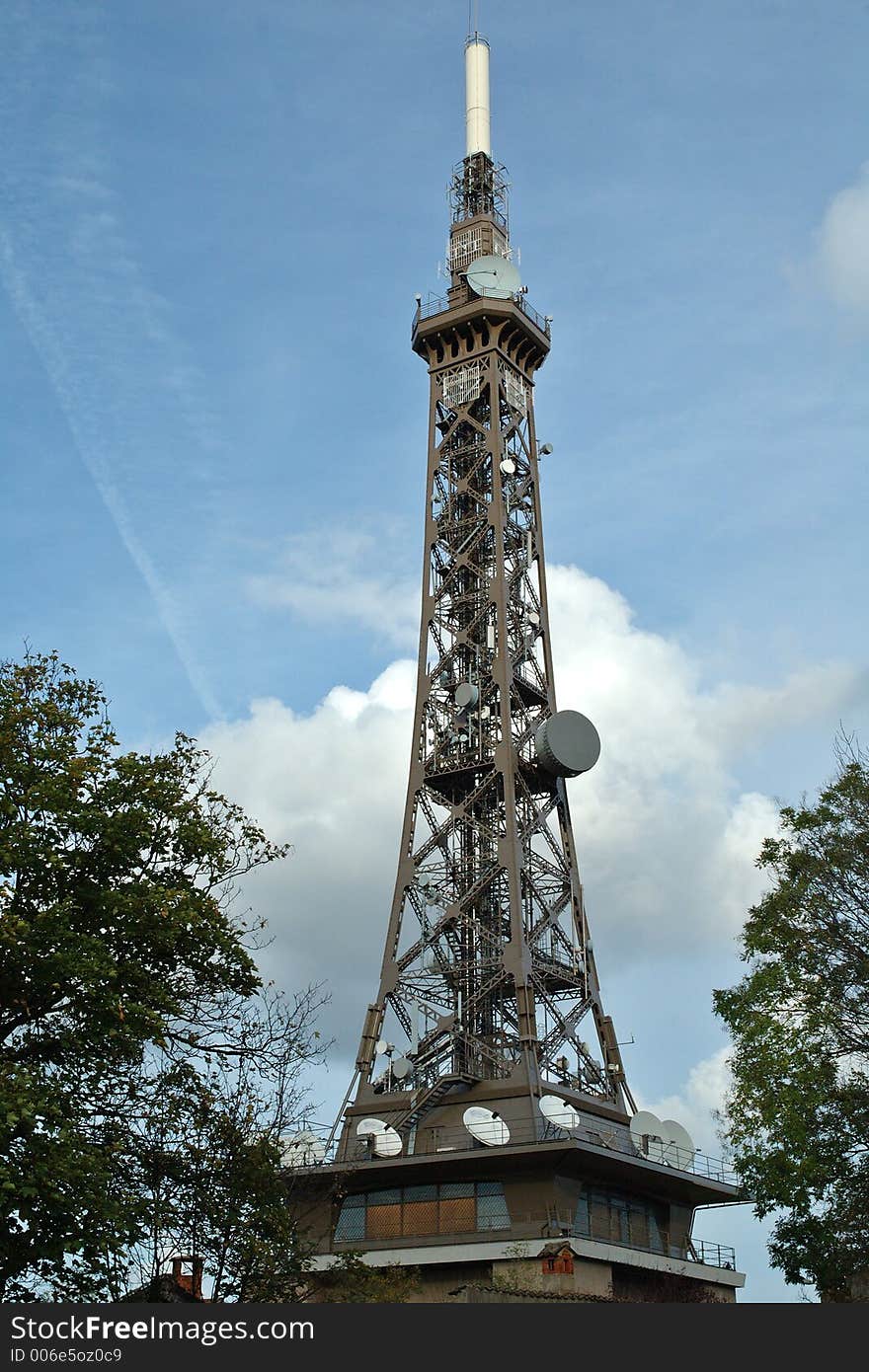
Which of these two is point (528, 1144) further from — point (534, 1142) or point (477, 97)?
point (477, 97)

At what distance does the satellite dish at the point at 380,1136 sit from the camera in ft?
179

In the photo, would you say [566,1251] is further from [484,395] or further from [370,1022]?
[484,395]

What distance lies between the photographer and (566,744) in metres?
64.9

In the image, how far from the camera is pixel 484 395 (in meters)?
75.0

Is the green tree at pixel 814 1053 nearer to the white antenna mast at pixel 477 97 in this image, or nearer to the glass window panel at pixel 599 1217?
the glass window panel at pixel 599 1217

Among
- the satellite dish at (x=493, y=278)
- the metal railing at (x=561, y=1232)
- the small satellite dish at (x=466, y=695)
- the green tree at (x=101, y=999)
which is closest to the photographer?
the green tree at (x=101, y=999)

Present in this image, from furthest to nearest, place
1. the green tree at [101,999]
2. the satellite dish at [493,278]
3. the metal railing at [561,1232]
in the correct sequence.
→ 1. the satellite dish at [493,278]
2. the metal railing at [561,1232]
3. the green tree at [101,999]

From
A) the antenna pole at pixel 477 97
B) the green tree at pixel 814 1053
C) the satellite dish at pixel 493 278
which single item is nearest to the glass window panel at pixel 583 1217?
the green tree at pixel 814 1053

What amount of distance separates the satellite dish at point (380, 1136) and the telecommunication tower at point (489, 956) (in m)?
0.09

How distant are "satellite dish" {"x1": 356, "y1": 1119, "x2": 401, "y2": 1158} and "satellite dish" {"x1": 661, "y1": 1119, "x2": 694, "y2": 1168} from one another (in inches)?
447

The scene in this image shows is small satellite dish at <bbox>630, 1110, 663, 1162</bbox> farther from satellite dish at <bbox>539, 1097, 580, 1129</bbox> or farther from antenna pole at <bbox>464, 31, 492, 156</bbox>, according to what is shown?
antenna pole at <bbox>464, 31, 492, 156</bbox>

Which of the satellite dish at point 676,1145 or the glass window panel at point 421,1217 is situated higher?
the satellite dish at point 676,1145

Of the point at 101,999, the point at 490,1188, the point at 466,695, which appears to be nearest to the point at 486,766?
the point at 466,695

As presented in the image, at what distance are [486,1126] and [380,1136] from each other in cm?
478
